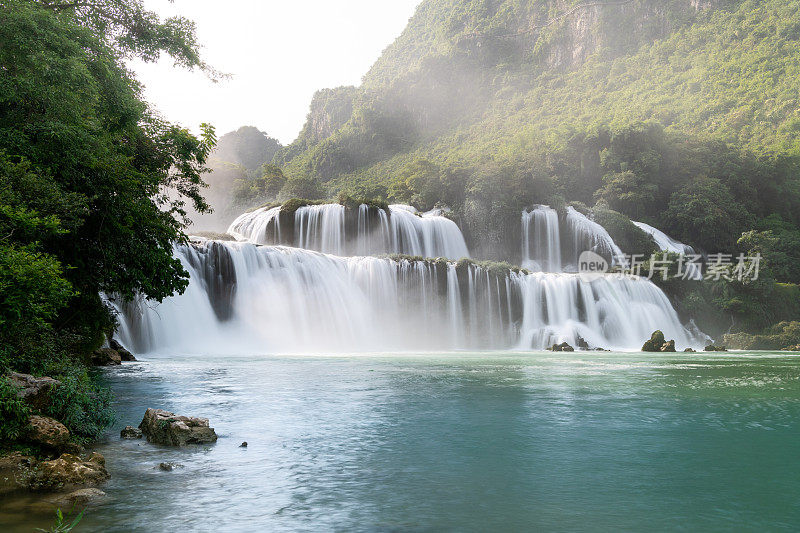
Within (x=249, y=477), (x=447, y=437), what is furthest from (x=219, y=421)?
(x=447, y=437)

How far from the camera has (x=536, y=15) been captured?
98188 mm

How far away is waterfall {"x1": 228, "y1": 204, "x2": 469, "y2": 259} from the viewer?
118 feet

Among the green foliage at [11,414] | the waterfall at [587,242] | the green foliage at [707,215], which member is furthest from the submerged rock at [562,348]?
the green foliage at [707,215]

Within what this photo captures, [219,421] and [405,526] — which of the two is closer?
[405,526]

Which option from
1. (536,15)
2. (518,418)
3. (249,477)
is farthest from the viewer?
(536,15)

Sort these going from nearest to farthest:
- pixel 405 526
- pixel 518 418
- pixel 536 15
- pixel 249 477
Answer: pixel 405 526 → pixel 249 477 → pixel 518 418 → pixel 536 15

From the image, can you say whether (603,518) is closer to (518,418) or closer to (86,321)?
(518,418)

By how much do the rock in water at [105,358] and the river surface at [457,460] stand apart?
3435 mm

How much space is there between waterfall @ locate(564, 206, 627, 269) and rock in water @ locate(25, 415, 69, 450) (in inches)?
1622

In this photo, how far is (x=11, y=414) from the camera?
541 centimetres

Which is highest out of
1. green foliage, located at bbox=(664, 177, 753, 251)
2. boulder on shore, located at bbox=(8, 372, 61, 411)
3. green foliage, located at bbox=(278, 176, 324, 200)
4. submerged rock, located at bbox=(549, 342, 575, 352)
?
green foliage, located at bbox=(278, 176, 324, 200)

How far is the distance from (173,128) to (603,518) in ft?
35.5

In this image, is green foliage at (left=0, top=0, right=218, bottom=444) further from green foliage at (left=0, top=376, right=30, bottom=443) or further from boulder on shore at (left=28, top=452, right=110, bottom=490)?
boulder on shore at (left=28, top=452, right=110, bottom=490)

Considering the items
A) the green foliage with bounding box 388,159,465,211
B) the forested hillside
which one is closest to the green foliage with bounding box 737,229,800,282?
the forested hillside
